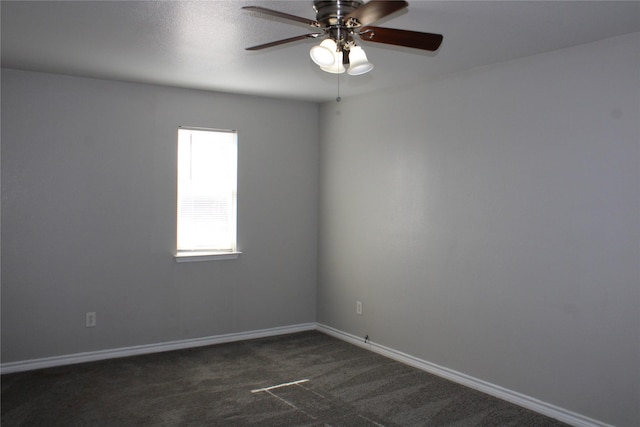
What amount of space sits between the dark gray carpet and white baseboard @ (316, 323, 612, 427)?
65 mm

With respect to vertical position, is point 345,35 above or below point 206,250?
above

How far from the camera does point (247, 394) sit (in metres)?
3.74

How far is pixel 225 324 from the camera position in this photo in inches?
201

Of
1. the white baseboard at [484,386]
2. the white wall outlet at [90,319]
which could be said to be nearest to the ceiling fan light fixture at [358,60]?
the white baseboard at [484,386]

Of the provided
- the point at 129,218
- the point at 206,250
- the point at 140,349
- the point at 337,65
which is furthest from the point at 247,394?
the point at 337,65

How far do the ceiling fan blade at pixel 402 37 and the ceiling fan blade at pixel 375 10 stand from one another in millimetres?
182

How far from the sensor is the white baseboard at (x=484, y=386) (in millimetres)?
3273

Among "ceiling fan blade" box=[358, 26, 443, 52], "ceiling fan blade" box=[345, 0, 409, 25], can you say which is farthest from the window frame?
"ceiling fan blade" box=[345, 0, 409, 25]

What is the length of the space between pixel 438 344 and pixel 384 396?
74 cm

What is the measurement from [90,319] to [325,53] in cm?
328

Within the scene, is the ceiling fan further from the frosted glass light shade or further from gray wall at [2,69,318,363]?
gray wall at [2,69,318,363]

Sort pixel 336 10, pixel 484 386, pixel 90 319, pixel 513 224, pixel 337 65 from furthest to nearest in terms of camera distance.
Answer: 1. pixel 90 319
2. pixel 484 386
3. pixel 513 224
4. pixel 337 65
5. pixel 336 10

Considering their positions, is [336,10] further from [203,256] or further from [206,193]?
[203,256]

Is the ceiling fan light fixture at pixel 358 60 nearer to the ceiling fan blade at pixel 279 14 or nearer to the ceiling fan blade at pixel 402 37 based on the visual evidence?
the ceiling fan blade at pixel 402 37
